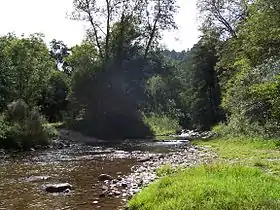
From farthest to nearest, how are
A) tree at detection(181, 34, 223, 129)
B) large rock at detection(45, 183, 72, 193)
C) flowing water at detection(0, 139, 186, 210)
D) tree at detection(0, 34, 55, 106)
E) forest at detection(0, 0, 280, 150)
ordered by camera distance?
tree at detection(181, 34, 223, 129)
tree at detection(0, 34, 55, 106)
forest at detection(0, 0, 280, 150)
large rock at detection(45, 183, 72, 193)
flowing water at detection(0, 139, 186, 210)

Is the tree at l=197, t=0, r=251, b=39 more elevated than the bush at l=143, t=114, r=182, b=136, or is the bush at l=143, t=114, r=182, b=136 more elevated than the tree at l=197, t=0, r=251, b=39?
the tree at l=197, t=0, r=251, b=39

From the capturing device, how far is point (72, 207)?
12.1m

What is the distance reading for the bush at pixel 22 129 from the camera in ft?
109

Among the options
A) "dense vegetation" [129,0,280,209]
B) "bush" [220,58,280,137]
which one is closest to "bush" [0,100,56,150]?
"dense vegetation" [129,0,280,209]

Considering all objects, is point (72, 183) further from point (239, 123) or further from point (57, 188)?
point (239, 123)

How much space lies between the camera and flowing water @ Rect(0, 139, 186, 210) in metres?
12.6

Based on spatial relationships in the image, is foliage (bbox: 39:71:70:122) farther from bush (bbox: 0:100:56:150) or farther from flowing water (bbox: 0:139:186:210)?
flowing water (bbox: 0:139:186:210)

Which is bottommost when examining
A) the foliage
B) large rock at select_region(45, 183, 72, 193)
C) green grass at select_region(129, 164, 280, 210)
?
large rock at select_region(45, 183, 72, 193)

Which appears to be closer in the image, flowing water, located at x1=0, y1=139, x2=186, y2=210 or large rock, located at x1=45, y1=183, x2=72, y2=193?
flowing water, located at x1=0, y1=139, x2=186, y2=210

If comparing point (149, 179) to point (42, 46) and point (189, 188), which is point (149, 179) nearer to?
point (189, 188)

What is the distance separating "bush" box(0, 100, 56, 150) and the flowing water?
22.0 ft

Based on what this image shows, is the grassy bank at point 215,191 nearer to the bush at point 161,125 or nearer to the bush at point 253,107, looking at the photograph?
the bush at point 253,107

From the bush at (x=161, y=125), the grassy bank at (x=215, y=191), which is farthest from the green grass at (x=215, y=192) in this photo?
the bush at (x=161, y=125)

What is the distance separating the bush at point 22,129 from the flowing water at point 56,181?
22.0 ft
